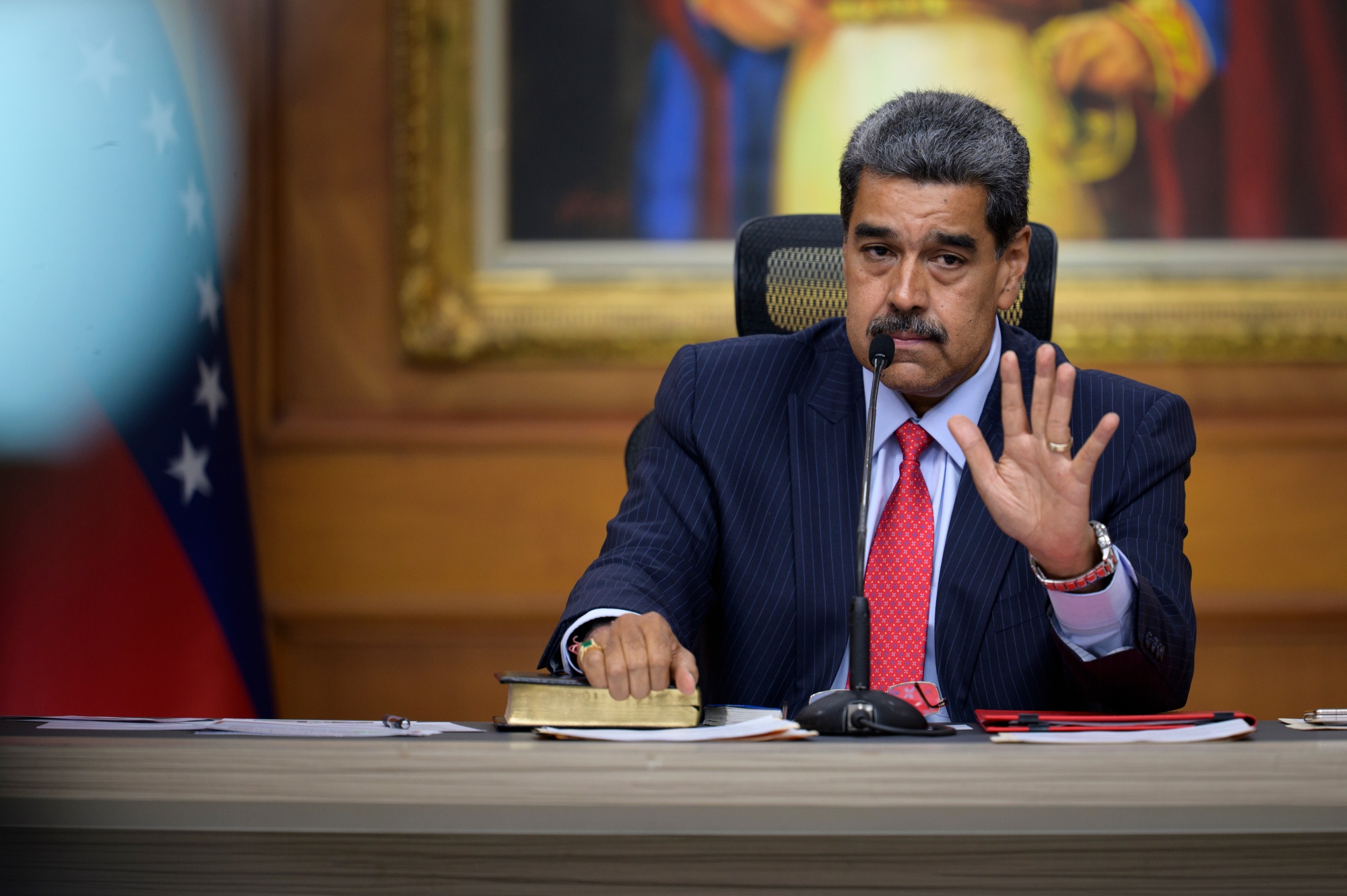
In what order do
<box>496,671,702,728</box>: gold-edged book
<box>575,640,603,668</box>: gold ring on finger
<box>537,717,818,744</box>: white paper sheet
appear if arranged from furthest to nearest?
<box>575,640,603,668</box>: gold ring on finger, <box>496,671,702,728</box>: gold-edged book, <box>537,717,818,744</box>: white paper sheet

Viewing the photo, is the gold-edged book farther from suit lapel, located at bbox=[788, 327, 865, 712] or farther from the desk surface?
suit lapel, located at bbox=[788, 327, 865, 712]

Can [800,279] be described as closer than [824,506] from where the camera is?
No

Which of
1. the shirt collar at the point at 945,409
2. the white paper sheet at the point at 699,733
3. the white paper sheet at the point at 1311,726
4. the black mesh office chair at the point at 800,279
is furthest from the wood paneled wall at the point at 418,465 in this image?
the white paper sheet at the point at 699,733

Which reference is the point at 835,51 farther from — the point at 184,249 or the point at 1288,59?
the point at 184,249

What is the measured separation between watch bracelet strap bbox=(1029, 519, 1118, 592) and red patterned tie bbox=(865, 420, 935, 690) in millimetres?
243

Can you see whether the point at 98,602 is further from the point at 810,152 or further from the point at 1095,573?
the point at 810,152

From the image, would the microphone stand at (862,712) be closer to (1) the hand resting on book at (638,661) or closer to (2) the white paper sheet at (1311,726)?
(1) the hand resting on book at (638,661)

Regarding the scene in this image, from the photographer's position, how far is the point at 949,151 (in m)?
1.52

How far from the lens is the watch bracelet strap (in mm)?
1215

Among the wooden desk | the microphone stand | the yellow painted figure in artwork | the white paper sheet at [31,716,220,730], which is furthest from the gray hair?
the yellow painted figure in artwork

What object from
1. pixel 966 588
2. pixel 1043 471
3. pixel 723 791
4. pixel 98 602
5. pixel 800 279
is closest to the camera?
pixel 723 791

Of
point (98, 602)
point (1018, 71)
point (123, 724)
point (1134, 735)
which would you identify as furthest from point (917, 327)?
point (1018, 71)

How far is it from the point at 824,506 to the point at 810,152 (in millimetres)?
1608

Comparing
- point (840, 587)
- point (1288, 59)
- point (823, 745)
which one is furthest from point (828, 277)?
point (1288, 59)
